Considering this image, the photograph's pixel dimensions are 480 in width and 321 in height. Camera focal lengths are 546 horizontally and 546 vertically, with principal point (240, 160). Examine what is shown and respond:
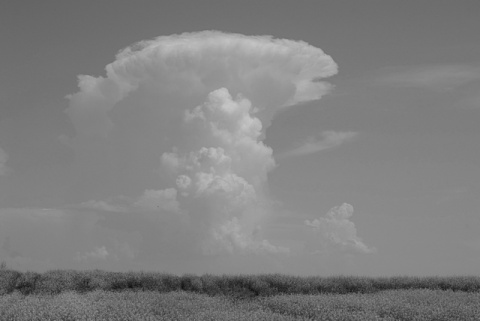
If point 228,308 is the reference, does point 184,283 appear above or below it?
above

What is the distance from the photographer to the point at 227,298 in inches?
679

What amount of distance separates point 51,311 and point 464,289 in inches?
564

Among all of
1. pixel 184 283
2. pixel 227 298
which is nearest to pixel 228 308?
pixel 227 298

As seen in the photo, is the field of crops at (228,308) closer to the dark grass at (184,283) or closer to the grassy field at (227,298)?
the grassy field at (227,298)

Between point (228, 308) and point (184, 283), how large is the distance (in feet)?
13.8

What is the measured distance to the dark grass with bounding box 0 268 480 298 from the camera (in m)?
18.1

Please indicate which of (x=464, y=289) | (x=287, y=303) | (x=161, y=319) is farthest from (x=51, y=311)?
(x=464, y=289)

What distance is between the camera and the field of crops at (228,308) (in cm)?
1202

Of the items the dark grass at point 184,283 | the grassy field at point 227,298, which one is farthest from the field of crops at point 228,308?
the dark grass at point 184,283

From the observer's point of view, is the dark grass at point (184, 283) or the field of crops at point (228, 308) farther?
the dark grass at point (184, 283)

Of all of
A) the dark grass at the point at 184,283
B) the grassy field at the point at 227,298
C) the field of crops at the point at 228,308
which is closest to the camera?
the field of crops at the point at 228,308

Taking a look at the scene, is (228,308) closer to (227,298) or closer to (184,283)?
(227,298)

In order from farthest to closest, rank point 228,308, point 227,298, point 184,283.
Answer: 1. point 184,283
2. point 227,298
3. point 228,308

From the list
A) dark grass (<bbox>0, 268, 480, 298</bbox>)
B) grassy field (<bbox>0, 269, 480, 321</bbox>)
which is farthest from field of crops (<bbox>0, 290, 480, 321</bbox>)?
dark grass (<bbox>0, 268, 480, 298</bbox>)
